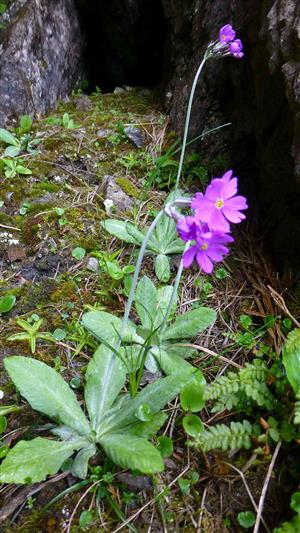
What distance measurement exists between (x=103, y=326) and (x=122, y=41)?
4316 millimetres

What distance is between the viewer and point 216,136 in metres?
3.19

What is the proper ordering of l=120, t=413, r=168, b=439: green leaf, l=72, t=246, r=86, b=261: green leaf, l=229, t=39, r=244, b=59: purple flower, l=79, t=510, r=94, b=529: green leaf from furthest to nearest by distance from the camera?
l=72, t=246, r=86, b=261: green leaf < l=229, t=39, r=244, b=59: purple flower < l=120, t=413, r=168, b=439: green leaf < l=79, t=510, r=94, b=529: green leaf

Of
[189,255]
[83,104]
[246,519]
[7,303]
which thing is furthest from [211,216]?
[83,104]

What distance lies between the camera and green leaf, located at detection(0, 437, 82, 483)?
156 cm

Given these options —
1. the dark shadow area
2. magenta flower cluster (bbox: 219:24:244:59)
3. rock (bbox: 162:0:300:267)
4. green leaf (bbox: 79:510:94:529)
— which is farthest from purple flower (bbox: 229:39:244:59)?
the dark shadow area

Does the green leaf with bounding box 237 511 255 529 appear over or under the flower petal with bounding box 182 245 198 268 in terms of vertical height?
under

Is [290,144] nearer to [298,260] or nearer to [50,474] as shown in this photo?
[298,260]

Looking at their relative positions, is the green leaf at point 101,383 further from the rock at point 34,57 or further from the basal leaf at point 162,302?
the rock at point 34,57

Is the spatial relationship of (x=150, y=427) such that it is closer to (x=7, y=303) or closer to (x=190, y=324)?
(x=190, y=324)

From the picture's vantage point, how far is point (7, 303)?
7.68 ft

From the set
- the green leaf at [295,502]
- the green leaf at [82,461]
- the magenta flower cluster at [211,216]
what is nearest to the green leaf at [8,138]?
the magenta flower cluster at [211,216]

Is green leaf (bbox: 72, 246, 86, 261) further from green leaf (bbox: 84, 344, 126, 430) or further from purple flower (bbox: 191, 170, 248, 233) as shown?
purple flower (bbox: 191, 170, 248, 233)

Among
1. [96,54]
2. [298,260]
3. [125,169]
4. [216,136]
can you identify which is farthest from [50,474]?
[96,54]

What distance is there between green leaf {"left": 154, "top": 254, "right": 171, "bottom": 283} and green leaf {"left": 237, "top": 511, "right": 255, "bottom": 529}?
1166 millimetres
